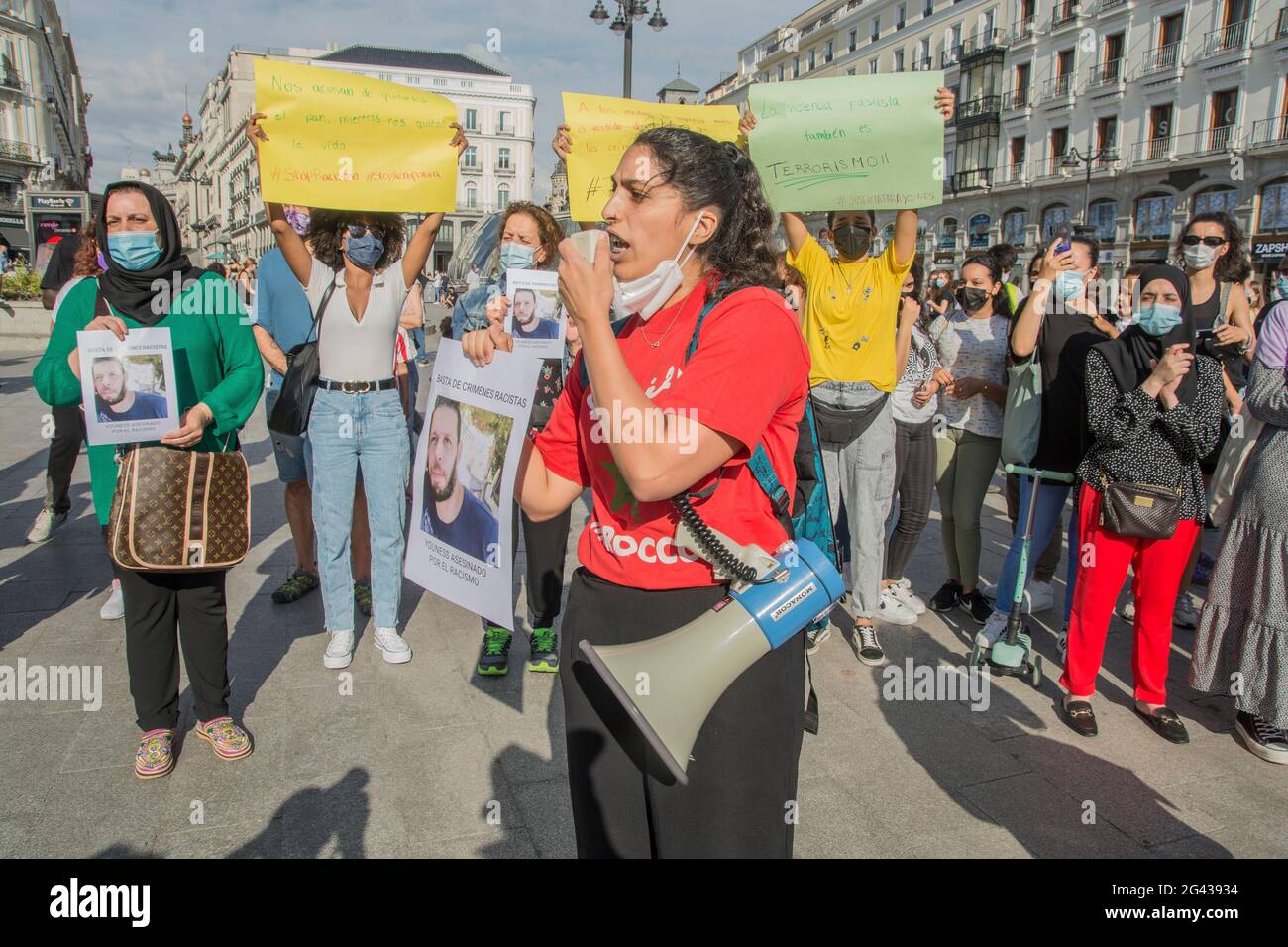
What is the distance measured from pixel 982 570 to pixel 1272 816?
306cm

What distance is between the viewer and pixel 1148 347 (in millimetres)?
3908

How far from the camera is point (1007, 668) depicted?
441 centimetres

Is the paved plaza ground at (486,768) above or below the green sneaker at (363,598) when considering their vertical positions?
below

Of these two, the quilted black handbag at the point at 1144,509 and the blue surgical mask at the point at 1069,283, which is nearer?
the quilted black handbag at the point at 1144,509

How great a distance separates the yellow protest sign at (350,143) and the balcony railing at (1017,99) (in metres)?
49.0

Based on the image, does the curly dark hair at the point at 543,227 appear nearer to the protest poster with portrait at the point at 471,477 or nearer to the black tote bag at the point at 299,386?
the black tote bag at the point at 299,386

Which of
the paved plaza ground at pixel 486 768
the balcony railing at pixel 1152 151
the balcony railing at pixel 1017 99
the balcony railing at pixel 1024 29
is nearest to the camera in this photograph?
the paved plaza ground at pixel 486 768

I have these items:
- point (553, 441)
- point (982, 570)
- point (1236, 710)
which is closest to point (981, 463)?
point (982, 570)

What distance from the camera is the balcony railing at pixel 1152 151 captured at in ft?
122

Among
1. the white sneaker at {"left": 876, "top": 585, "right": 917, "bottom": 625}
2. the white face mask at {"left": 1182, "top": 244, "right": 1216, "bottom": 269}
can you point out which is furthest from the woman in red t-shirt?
the white face mask at {"left": 1182, "top": 244, "right": 1216, "bottom": 269}

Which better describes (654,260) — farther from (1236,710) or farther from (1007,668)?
(1236,710)

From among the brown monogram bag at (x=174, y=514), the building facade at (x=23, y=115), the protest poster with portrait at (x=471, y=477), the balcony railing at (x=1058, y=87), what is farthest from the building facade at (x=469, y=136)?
the protest poster with portrait at (x=471, y=477)

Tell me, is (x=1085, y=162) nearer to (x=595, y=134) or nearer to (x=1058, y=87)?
(x=1058, y=87)

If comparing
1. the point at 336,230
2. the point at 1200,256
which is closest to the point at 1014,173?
the point at 1200,256
